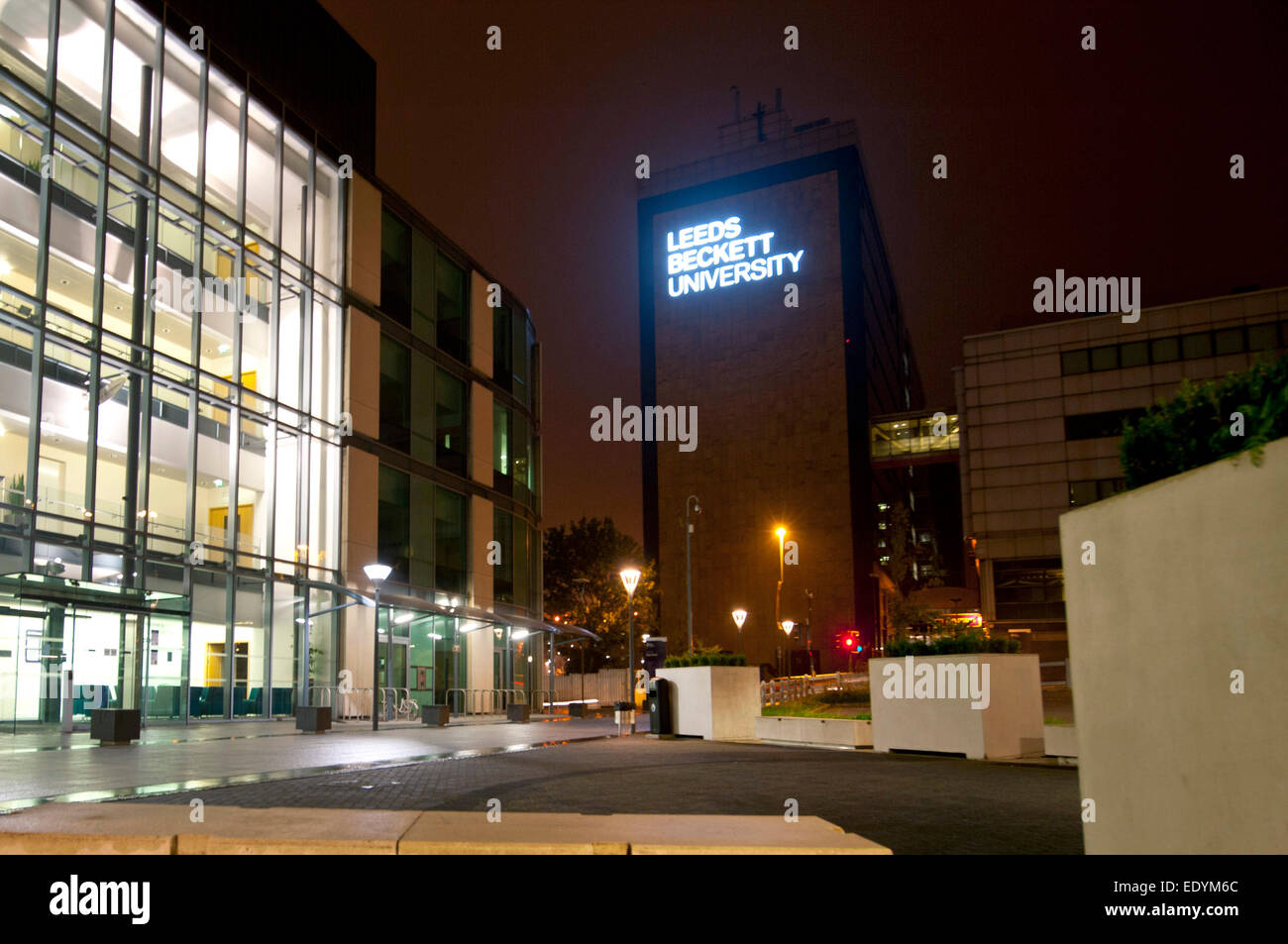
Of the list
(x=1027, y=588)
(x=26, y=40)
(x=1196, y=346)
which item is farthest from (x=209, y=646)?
(x=1196, y=346)

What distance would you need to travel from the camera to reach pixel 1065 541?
7121mm

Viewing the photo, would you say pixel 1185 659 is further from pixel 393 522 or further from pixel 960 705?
pixel 393 522

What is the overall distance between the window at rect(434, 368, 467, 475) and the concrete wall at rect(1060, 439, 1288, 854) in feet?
116

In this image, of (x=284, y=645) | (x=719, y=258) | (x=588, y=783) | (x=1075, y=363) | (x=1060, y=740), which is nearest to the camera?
(x=588, y=783)

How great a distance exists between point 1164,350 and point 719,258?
36.6m

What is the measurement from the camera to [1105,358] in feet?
232

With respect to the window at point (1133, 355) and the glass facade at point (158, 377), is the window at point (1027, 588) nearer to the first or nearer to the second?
the window at point (1133, 355)

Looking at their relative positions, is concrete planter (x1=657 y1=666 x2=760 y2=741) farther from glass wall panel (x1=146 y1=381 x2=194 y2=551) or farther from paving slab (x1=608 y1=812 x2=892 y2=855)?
paving slab (x1=608 y1=812 x2=892 y2=855)

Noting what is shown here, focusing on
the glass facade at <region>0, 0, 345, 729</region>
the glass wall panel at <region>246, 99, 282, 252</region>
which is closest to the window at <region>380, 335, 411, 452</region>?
the glass facade at <region>0, 0, 345, 729</region>

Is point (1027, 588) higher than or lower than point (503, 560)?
lower

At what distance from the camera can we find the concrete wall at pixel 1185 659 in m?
5.11

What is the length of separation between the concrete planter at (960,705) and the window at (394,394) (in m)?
23.2

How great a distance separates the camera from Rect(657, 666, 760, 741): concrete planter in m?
24.3

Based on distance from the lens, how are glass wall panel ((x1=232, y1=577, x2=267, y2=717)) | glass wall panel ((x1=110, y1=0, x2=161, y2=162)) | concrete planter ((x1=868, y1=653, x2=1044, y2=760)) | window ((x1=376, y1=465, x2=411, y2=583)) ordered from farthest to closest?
window ((x1=376, y1=465, x2=411, y2=583)) < glass wall panel ((x1=232, y1=577, x2=267, y2=717)) < glass wall panel ((x1=110, y1=0, x2=161, y2=162)) < concrete planter ((x1=868, y1=653, x2=1044, y2=760))
